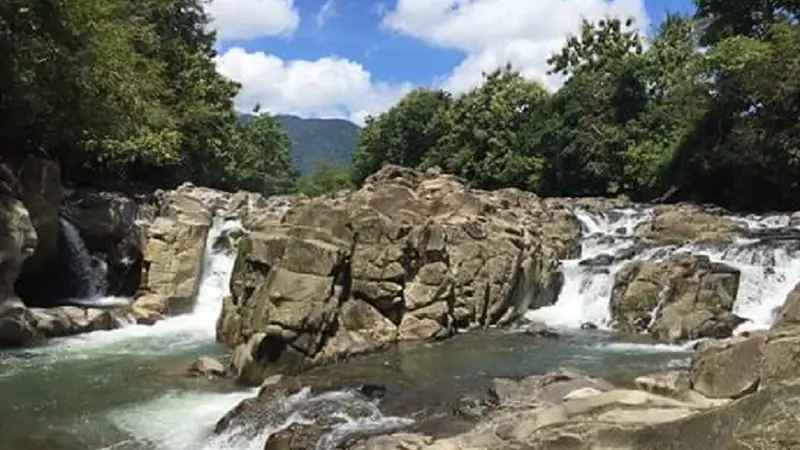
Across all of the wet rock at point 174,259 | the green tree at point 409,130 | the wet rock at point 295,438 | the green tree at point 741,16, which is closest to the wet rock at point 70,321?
the wet rock at point 174,259

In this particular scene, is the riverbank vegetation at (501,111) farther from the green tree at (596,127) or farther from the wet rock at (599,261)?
the wet rock at (599,261)

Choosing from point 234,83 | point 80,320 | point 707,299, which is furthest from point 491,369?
point 234,83

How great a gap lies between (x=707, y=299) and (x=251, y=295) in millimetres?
10959

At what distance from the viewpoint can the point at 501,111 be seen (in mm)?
56062

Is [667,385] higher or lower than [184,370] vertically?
higher

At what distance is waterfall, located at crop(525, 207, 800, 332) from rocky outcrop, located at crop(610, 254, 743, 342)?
0.59 metres

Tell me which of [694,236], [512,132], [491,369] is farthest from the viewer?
[512,132]

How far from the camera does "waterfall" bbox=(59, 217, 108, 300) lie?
26.4m

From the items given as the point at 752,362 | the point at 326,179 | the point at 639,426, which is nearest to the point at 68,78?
the point at 752,362

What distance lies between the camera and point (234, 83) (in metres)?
45.6

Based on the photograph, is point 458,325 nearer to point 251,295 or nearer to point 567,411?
point 251,295

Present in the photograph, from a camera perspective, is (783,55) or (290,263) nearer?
(290,263)

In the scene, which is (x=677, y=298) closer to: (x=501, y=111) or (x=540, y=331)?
(x=540, y=331)

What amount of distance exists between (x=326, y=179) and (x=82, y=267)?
56.0 m
